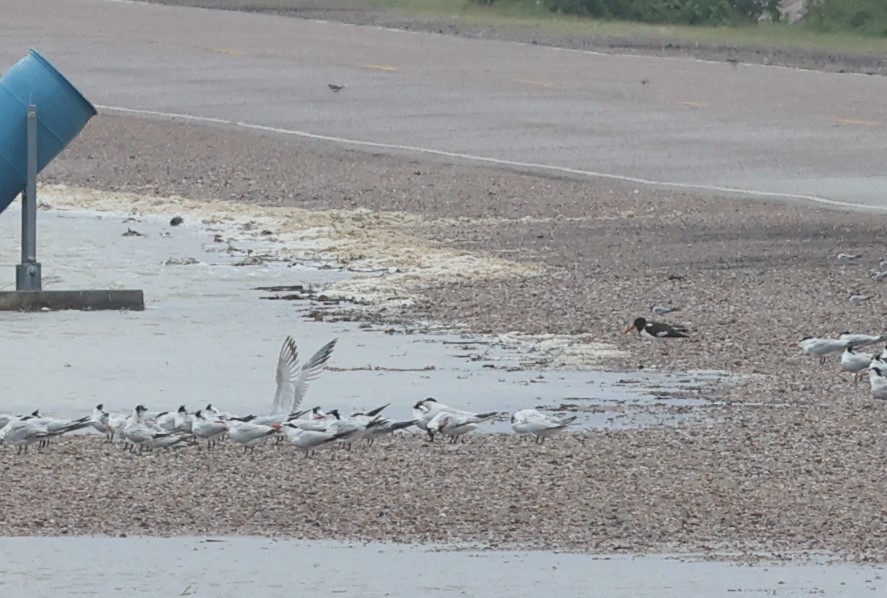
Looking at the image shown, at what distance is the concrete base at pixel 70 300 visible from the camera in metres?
15.1

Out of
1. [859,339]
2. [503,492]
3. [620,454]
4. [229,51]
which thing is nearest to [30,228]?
[859,339]

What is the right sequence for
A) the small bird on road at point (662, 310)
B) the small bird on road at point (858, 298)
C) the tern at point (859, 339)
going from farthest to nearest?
the small bird on road at point (858, 298), the small bird on road at point (662, 310), the tern at point (859, 339)

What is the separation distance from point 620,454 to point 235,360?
11.8 ft

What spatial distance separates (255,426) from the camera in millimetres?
10078

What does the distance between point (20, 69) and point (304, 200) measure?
20.1 ft

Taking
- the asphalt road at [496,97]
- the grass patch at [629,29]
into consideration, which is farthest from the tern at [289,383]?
the grass patch at [629,29]

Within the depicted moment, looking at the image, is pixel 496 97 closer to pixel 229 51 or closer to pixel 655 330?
pixel 229 51

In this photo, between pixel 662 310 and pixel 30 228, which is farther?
pixel 30 228

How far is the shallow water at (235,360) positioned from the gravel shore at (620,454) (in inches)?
21.2

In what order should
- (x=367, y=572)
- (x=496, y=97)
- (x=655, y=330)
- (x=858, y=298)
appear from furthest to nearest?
(x=496, y=97), (x=858, y=298), (x=655, y=330), (x=367, y=572)

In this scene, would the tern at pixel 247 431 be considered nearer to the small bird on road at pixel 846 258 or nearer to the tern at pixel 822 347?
the tern at pixel 822 347

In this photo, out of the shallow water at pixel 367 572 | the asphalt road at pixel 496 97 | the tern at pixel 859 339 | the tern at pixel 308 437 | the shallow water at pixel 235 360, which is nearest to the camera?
the shallow water at pixel 367 572

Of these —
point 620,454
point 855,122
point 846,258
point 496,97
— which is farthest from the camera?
point 496,97

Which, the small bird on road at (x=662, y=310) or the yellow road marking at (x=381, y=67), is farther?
the yellow road marking at (x=381, y=67)
